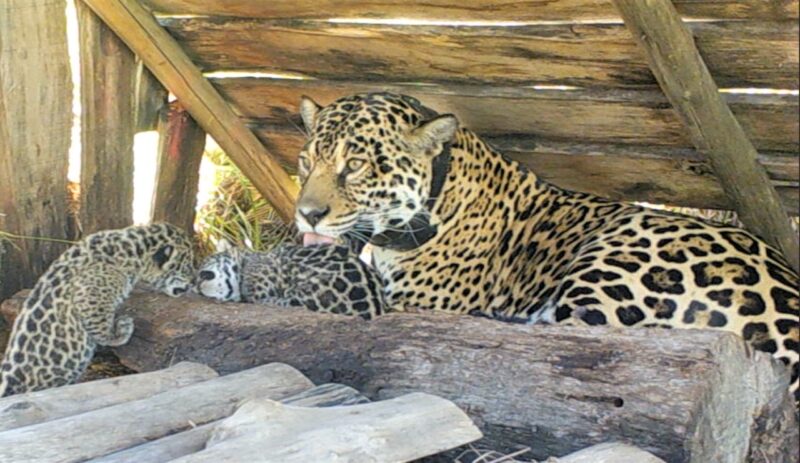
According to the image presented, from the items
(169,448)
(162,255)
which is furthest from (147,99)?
(169,448)

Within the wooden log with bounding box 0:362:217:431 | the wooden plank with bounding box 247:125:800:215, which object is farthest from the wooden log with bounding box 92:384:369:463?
the wooden plank with bounding box 247:125:800:215

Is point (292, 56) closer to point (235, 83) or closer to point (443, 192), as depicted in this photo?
point (235, 83)

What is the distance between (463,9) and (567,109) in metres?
0.83

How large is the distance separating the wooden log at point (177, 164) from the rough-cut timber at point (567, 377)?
8.33 ft

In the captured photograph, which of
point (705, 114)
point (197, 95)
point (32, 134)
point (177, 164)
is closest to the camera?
point (705, 114)

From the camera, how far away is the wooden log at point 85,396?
5.36 meters

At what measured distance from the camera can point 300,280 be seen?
7.32m

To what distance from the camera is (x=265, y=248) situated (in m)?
9.76

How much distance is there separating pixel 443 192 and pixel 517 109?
2.00ft

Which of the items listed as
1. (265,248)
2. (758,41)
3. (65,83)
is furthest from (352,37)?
(265,248)

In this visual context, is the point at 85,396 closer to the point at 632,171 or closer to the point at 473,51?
the point at 473,51

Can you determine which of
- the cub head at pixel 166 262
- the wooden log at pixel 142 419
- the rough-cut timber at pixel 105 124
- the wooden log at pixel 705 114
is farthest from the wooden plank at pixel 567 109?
the wooden log at pixel 142 419

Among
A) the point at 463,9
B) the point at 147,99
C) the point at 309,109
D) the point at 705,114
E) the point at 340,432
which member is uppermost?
the point at 463,9

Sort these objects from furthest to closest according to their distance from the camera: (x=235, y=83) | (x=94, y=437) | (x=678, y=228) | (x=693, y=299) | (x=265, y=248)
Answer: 1. (x=265, y=248)
2. (x=235, y=83)
3. (x=678, y=228)
4. (x=693, y=299)
5. (x=94, y=437)
